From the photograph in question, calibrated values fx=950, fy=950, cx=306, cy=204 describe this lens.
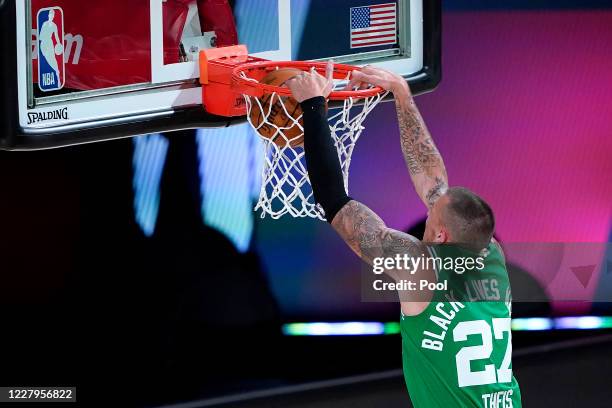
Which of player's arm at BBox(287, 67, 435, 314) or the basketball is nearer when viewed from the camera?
player's arm at BBox(287, 67, 435, 314)

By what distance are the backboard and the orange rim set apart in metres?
0.26

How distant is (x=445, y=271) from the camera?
2461 millimetres

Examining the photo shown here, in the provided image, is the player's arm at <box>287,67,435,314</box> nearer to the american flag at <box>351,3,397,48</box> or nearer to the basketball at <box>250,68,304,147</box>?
the basketball at <box>250,68,304,147</box>

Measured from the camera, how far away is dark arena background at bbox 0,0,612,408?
4582 mm

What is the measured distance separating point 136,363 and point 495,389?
8.89ft

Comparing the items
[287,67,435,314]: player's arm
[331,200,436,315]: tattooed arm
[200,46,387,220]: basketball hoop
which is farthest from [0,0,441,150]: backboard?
[331,200,436,315]: tattooed arm

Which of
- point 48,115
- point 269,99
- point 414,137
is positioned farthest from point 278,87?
point 48,115

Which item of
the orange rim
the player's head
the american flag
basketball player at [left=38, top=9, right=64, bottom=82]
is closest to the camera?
the player's head

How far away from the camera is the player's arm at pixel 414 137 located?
2891 millimetres

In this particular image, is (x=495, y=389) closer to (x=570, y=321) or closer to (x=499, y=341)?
(x=499, y=341)

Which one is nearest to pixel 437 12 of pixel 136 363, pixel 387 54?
pixel 387 54

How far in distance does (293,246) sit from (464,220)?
231 centimetres

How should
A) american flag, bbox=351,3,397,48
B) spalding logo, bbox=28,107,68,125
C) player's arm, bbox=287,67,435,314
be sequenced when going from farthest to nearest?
spalding logo, bbox=28,107,68,125 → american flag, bbox=351,3,397,48 → player's arm, bbox=287,67,435,314

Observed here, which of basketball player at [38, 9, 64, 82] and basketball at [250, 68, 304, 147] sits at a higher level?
basketball player at [38, 9, 64, 82]
